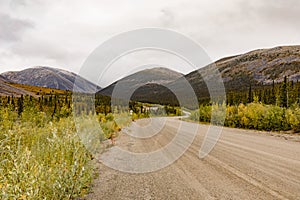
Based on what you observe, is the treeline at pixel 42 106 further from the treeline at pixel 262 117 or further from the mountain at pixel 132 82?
the treeline at pixel 262 117

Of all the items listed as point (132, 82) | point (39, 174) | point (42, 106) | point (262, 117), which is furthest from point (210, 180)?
point (42, 106)

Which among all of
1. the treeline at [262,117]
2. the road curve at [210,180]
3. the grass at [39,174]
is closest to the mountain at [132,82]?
the road curve at [210,180]

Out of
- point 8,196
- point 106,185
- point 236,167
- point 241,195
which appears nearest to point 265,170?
point 236,167

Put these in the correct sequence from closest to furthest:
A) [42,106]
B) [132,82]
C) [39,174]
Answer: [39,174] → [132,82] → [42,106]

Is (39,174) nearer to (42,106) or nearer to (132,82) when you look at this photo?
(132,82)

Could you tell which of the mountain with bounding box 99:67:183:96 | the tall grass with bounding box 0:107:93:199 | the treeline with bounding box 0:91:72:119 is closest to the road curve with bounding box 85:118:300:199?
the tall grass with bounding box 0:107:93:199

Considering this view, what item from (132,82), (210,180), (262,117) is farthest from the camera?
(262,117)

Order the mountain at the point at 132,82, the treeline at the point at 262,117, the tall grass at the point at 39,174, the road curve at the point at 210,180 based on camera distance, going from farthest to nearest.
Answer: the treeline at the point at 262,117
the mountain at the point at 132,82
the road curve at the point at 210,180
the tall grass at the point at 39,174

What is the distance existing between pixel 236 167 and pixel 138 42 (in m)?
6.62

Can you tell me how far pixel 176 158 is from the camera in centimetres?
982

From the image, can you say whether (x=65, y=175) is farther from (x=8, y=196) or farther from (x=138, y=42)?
(x=138, y=42)

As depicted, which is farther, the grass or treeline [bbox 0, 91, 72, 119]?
treeline [bbox 0, 91, 72, 119]

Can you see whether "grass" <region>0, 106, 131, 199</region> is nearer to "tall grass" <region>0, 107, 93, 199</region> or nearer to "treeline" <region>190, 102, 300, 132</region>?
"tall grass" <region>0, 107, 93, 199</region>

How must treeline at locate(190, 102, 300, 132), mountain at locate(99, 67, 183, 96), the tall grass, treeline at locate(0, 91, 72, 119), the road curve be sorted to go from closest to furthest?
the tall grass
the road curve
mountain at locate(99, 67, 183, 96)
treeline at locate(0, 91, 72, 119)
treeline at locate(190, 102, 300, 132)
